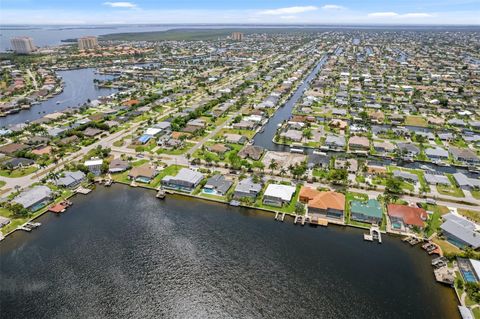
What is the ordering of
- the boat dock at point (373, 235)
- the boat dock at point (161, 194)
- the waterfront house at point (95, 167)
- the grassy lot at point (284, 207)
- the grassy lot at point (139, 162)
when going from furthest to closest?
the grassy lot at point (139, 162) → the waterfront house at point (95, 167) → the boat dock at point (161, 194) → the grassy lot at point (284, 207) → the boat dock at point (373, 235)

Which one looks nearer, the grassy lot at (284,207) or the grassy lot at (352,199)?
the grassy lot at (352,199)

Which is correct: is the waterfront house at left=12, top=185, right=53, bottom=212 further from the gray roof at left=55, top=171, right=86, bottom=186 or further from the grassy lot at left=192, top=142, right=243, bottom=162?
the grassy lot at left=192, top=142, right=243, bottom=162

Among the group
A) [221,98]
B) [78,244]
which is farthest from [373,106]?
[78,244]

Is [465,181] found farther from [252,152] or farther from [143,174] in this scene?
[143,174]

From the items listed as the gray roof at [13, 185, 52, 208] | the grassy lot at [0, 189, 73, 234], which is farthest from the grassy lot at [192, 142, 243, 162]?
the gray roof at [13, 185, 52, 208]

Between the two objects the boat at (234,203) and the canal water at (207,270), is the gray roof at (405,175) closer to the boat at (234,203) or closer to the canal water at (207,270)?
the canal water at (207,270)

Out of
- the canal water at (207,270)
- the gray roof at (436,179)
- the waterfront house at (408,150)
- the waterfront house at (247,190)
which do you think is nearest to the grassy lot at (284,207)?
the waterfront house at (247,190)

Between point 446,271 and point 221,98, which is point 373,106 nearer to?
point 221,98
